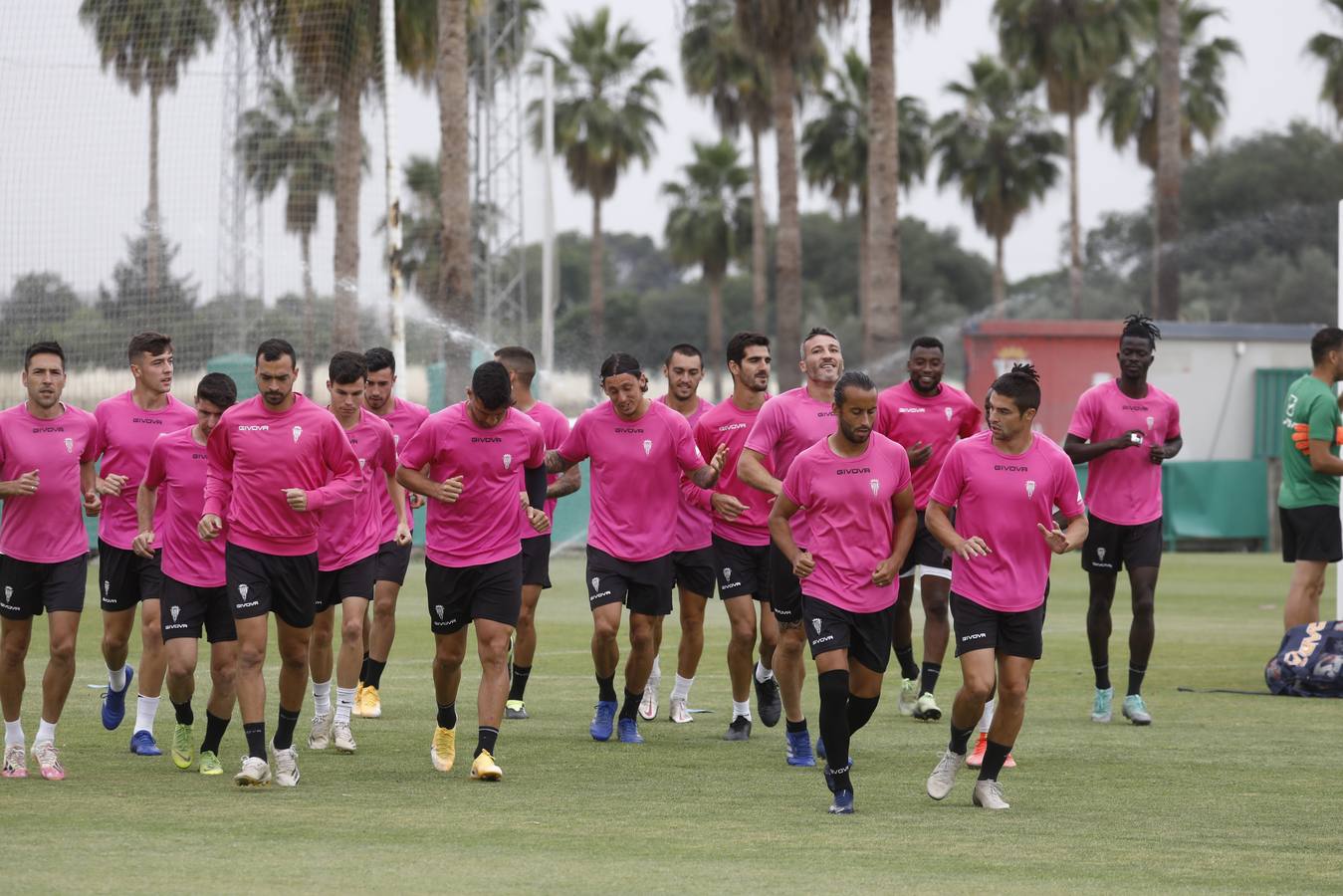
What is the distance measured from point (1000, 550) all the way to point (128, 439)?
16.3 ft

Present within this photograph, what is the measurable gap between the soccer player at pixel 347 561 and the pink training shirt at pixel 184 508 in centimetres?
109

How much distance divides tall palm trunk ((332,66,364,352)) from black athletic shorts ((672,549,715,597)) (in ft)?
42.9

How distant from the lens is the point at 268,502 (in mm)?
9516

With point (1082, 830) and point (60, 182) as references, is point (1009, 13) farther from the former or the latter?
point (1082, 830)

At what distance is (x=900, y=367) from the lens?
33.2 metres

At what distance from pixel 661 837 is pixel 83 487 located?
413 cm

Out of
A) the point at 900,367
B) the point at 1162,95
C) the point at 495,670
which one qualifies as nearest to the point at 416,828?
the point at 495,670

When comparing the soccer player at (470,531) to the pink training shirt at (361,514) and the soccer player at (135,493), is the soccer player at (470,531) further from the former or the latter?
the soccer player at (135,493)

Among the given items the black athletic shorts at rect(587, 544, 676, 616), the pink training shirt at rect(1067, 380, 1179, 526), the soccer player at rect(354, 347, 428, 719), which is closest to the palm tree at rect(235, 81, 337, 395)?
the soccer player at rect(354, 347, 428, 719)

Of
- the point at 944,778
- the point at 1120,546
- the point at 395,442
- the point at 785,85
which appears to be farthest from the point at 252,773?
the point at 785,85

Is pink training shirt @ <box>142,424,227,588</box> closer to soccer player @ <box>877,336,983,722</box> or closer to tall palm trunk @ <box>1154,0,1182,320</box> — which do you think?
soccer player @ <box>877,336,983,722</box>

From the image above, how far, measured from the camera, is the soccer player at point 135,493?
35.6ft

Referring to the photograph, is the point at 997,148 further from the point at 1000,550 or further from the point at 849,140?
the point at 1000,550

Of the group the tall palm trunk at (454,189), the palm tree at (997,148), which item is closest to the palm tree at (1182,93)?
the palm tree at (997,148)
